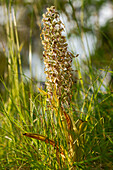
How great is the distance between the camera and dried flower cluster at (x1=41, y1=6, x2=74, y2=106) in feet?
1.91

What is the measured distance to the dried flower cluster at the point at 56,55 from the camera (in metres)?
0.58

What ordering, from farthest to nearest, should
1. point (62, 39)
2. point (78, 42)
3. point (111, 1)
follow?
point (111, 1), point (78, 42), point (62, 39)

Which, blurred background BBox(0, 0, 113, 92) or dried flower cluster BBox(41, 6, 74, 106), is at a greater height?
blurred background BBox(0, 0, 113, 92)

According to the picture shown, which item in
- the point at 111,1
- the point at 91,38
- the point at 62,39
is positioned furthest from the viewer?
the point at 111,1

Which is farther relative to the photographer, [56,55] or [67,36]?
[67,36]

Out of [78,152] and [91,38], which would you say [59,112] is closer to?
[78,152]

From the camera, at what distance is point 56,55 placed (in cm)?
58

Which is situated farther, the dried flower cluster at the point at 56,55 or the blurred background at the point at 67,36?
the blurred background at the point at 67,36

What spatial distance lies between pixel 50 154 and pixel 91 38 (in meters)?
0.69

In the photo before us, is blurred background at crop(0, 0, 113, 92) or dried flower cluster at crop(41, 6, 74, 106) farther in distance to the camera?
blurred background at crop(0, 0, 113, 92)

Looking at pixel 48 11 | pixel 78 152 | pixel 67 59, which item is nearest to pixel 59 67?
pixel 67 59

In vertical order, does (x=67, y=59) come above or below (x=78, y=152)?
above

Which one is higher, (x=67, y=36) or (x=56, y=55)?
(x=67, y=36)

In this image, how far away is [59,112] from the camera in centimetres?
61
